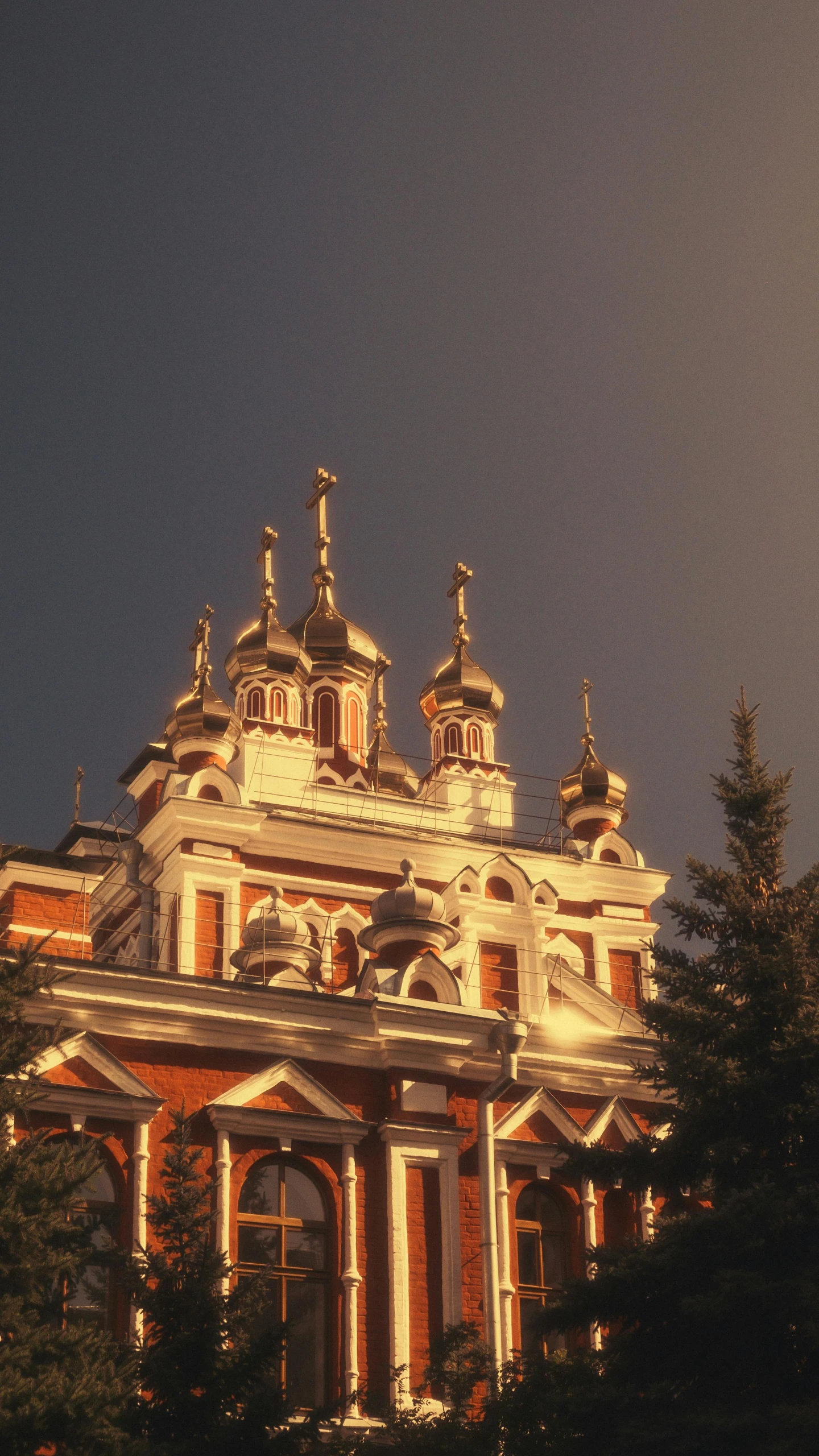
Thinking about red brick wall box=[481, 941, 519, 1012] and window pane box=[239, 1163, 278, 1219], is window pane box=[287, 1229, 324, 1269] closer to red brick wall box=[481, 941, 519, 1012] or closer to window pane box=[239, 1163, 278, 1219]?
window pane box=[239, 1163, 278, 1219]

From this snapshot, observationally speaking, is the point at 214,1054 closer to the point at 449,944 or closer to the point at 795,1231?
the point at 449,944

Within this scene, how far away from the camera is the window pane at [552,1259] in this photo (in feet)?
61.0

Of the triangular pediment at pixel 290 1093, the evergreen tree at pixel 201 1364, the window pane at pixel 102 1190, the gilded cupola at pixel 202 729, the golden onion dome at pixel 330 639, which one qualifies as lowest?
the evergreen tree at pixel 201 1364

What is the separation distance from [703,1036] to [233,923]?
13070 millimetres

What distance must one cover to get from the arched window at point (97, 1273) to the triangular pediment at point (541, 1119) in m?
3.88

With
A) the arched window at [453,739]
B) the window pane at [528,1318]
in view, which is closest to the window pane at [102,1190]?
the window pane at [528,1318]

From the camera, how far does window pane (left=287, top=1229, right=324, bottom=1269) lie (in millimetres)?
17516

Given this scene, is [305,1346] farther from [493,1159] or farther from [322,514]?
[322,514]

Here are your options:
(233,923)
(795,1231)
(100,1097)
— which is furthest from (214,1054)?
(233,923)

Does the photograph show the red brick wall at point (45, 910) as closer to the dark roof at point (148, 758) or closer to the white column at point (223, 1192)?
the dark roof at point (148, 758)

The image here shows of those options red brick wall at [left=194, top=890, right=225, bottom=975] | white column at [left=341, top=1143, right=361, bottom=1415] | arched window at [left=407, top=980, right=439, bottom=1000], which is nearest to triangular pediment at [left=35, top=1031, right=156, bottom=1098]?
white column at [left=341, top=1143, right=361, bottom=1415]

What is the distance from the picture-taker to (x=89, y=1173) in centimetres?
1350

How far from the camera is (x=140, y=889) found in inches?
1094

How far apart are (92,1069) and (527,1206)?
4.32 metres
